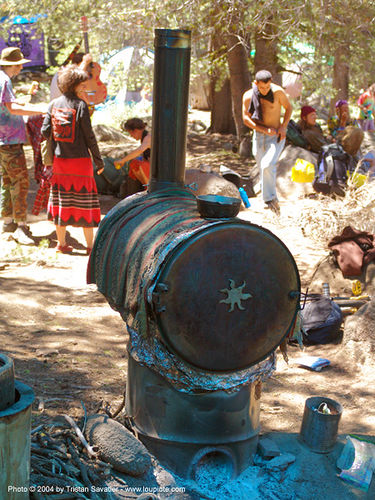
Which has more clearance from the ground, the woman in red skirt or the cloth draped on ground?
the woman in red skirt

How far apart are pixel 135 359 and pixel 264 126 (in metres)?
5.60

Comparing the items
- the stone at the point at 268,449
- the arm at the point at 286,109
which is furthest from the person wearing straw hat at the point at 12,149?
the stone at the point at 268,449

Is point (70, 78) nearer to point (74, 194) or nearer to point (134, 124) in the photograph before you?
point (74, 194)

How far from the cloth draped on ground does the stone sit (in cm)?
268

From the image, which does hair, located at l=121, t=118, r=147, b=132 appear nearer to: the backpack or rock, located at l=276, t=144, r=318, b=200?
the backpack

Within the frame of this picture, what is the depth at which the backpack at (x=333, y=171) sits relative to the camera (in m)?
7.90

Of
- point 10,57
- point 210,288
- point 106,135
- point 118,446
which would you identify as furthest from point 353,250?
point 106,135

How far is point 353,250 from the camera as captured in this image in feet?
18.7

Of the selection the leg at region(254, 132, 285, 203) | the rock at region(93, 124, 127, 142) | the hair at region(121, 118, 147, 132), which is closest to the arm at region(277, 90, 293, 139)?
the leg at region(254, 132, 285, 203)

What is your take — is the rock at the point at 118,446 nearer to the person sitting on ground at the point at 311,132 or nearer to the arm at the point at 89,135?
the arm at the point at 89,135

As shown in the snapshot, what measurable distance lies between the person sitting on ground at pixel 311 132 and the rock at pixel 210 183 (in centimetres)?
231

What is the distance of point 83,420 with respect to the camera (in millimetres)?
3270

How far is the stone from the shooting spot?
324 centimetres

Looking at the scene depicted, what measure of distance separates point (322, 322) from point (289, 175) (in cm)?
459
